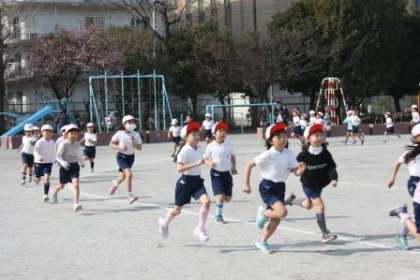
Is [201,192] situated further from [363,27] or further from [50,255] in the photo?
[363,27]

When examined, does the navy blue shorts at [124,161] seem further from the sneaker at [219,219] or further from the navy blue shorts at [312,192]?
the navy blue shorts at [312,192]

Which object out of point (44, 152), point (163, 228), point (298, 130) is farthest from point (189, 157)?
point (298, 130)

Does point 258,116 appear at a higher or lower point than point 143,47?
lower

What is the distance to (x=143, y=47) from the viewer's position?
5062 centimetres

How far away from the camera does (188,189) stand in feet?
30.8

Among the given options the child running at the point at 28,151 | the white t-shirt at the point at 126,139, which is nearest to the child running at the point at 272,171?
the white t-shirt at the point at 126,139

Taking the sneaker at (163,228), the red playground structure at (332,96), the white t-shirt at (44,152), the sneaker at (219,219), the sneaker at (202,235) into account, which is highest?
the red playground structure at (332,96)

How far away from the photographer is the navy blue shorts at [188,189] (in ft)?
30.7

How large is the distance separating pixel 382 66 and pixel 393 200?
125 ft

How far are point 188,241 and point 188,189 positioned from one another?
658 mm

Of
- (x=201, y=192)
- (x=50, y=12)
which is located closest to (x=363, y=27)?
(x=50, y=12)

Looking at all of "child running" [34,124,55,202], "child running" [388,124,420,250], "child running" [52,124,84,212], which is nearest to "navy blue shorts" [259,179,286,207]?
"child running" [388,124,420,250]

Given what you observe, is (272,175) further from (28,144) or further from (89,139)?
A: (89,139)

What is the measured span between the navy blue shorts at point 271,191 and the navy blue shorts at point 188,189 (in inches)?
41.6
